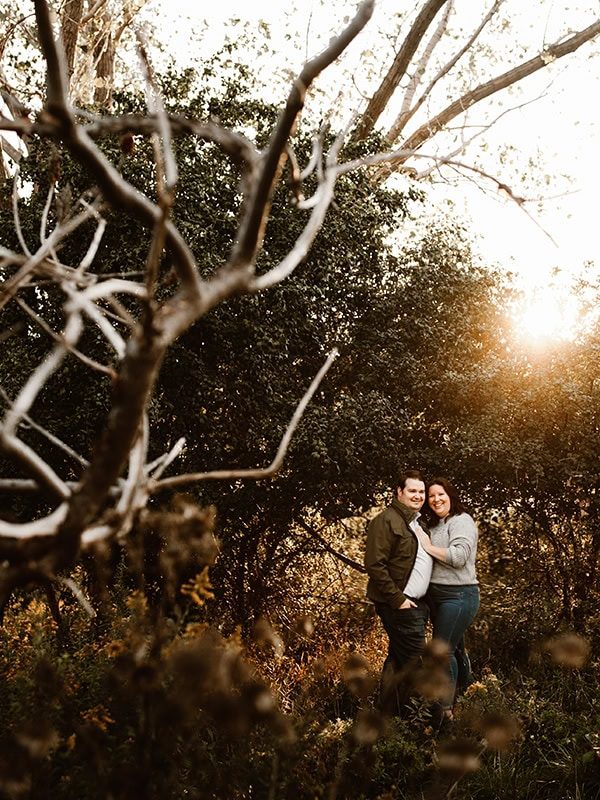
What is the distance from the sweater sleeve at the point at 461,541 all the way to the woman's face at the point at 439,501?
0.11 meters

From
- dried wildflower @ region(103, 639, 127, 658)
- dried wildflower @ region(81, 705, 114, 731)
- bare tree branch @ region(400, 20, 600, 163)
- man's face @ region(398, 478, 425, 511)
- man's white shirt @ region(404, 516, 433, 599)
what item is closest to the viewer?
dried wildflower @ region(81, 705, 114, 731)

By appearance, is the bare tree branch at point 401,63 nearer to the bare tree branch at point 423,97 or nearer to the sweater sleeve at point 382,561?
the bare tree branch at point 423,97

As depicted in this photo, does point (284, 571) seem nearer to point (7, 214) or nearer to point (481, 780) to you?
point (481, 780)

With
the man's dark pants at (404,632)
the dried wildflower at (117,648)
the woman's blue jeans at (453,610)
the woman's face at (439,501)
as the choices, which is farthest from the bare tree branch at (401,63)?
the dried wildflower at (117,648)

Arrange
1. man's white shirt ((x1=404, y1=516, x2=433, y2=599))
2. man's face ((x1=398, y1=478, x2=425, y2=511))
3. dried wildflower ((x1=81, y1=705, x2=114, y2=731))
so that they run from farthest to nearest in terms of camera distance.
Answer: man's face ((x1=398, y1=478, x2=425, y2=511)), man's white shirt ((x1=404, y1=516, x2=433, y2=599)), dried wildflower ((x1=81, y1=705, x2=114, y2=731))

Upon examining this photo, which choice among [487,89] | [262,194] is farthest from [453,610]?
[487,89]

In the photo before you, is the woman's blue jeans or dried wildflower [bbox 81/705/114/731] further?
the woman's blue jeans

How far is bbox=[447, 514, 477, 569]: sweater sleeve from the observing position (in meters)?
5.13

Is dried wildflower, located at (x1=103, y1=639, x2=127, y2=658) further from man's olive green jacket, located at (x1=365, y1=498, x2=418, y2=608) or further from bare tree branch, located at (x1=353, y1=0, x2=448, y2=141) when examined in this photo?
bare tree branch, located at (x1=353, y1=0, x2=448, y2=141)

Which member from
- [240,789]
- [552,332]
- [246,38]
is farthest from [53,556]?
[246,38]

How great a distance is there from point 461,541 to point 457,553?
0.11m

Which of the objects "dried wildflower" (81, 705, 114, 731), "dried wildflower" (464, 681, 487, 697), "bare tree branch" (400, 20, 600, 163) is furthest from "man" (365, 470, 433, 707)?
"bare tree branch" (400, 20, 600, 163)

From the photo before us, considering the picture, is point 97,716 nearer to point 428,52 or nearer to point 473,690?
point 473,690

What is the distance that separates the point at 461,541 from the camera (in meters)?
→ 5.20
